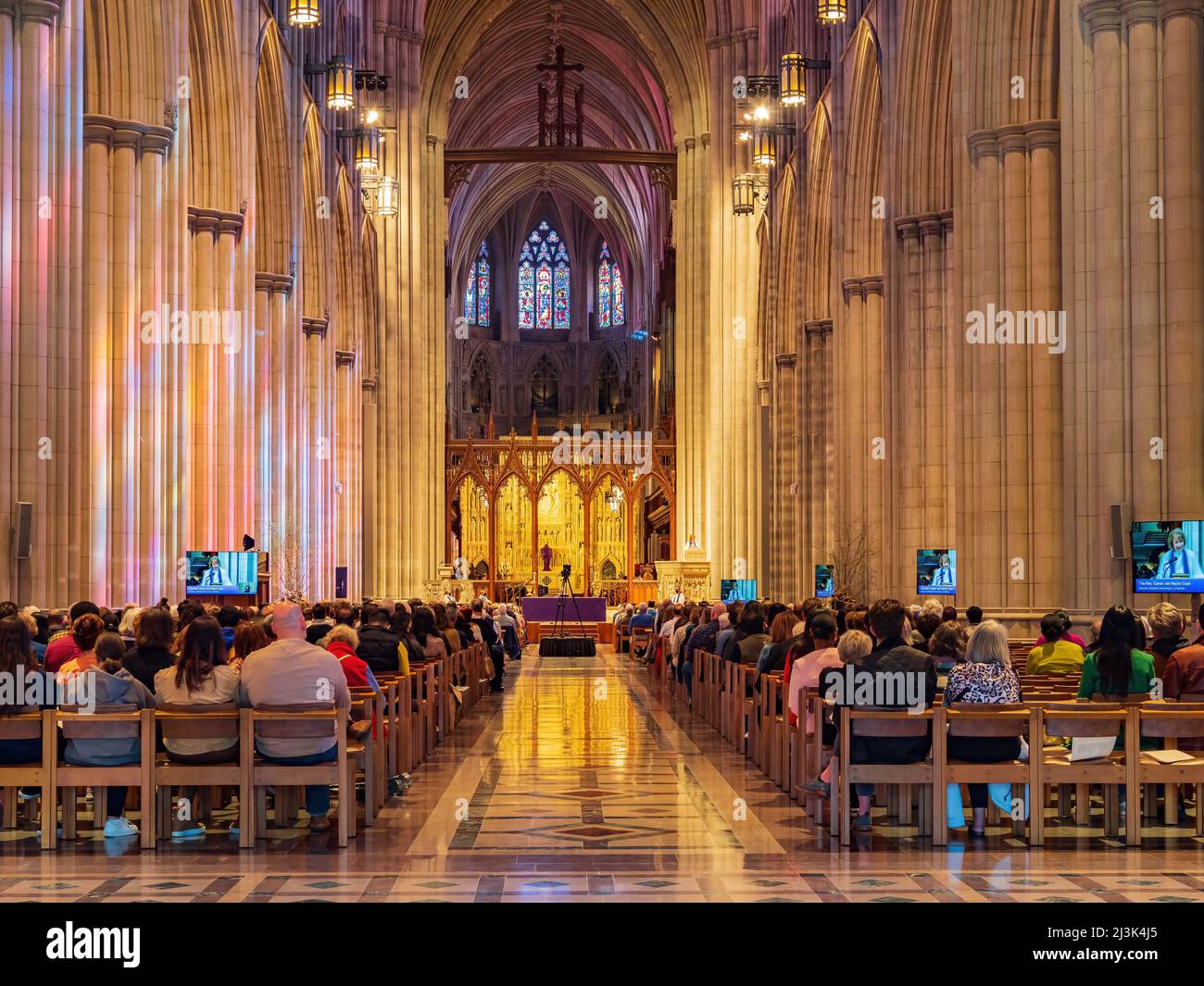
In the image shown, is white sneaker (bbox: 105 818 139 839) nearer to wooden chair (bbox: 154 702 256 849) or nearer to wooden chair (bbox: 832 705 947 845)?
wooden chair (bbox: 154 702 256 849)

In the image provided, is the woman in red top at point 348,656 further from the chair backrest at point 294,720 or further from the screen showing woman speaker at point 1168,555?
the screen showing woman speaker at point 1168,555

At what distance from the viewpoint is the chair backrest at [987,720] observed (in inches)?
332

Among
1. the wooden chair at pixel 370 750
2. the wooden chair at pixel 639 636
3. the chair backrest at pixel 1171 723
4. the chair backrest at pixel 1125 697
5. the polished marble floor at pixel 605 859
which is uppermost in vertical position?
the chair backrest at pixel 1125 697

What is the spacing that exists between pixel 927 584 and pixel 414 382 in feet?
72.9

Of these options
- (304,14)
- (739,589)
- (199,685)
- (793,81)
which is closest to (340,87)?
(304,14)

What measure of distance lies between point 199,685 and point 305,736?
0.68 m

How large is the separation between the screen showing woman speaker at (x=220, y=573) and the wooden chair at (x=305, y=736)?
9.77 m

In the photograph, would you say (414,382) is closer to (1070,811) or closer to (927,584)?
(927,584)

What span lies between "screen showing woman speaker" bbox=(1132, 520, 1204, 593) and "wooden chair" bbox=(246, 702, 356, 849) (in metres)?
7.12

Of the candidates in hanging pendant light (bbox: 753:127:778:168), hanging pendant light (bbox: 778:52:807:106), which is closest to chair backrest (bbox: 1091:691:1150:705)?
hanging pendant light (bbox: 778:52:807:106)

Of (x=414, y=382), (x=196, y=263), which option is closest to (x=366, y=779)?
(x=196, y=263)

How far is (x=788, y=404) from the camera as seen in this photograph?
32.5 meters

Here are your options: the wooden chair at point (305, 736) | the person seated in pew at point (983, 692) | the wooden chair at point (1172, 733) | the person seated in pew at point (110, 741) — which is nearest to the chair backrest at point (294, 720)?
the wooden chair at point (305, 736)
